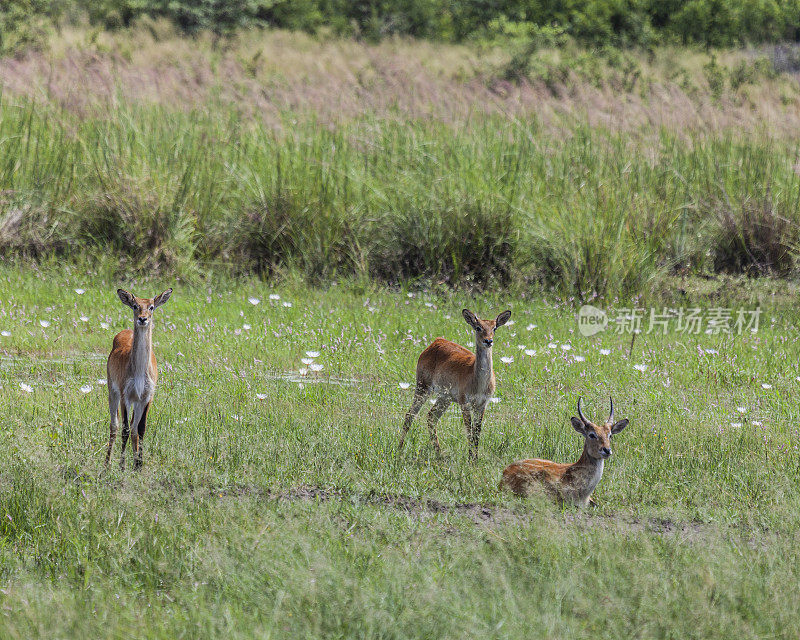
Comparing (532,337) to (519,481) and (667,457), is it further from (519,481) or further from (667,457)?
(519,481)

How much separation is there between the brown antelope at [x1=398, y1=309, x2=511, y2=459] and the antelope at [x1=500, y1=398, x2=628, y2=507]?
20.4 inches

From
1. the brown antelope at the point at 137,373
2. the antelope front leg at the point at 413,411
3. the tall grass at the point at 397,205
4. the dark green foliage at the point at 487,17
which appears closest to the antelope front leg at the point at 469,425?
the antelope front leg at the point at 413,411

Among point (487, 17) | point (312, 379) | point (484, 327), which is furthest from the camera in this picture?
point (487, 17)

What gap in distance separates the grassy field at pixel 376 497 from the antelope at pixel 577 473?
110 mm

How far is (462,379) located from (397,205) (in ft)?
20.7

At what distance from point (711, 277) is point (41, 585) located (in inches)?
366

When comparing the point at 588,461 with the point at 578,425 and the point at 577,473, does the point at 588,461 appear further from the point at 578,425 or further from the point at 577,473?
the point at 578,425

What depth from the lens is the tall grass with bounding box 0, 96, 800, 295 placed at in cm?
1179

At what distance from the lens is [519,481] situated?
5.56m

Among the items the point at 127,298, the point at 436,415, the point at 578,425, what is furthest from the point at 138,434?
the point at 578,425

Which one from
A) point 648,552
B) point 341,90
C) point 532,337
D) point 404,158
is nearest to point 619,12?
point 341,90

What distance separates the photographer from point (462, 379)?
6062 millimetres

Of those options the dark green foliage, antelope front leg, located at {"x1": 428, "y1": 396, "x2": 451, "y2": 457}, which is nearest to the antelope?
antelope front leg, located at {"x1": 428, "y1": 396, "x2": 451, "y2": 457}

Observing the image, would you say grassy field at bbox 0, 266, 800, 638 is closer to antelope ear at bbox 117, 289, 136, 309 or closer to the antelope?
the antelope
